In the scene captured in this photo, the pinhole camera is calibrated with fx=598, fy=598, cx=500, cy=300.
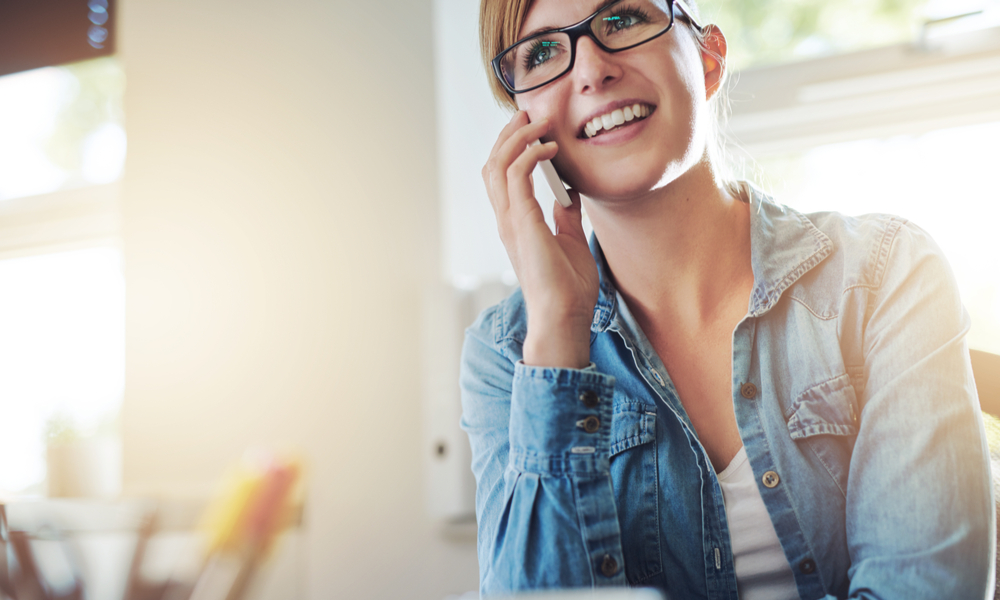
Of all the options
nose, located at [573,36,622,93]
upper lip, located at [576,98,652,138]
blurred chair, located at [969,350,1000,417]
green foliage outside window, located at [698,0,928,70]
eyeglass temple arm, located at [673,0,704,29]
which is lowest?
blurred chair, located at [969,350,1000,417]

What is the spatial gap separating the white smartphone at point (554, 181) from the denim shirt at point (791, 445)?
0.18 metres

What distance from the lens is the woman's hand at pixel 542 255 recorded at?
2.21 feet

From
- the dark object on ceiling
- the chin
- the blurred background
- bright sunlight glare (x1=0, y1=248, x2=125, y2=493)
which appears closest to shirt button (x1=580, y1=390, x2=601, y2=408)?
the chin

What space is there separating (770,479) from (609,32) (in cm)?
56

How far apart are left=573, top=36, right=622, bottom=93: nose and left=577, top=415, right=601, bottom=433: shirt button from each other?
1.28ft

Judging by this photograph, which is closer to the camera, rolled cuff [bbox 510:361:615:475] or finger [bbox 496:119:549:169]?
rolled cuff [bbox 510:361:615:475]

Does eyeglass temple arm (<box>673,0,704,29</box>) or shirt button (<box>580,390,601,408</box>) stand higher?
eyeglass temple arm (<box>673,0,704,29</box>)

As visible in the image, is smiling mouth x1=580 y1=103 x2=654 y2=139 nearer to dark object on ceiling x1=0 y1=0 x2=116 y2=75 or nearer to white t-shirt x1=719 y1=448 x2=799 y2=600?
white t-shirt x1=719 y1=448 x2=799 y2=600

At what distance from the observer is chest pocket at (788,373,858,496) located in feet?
2.17

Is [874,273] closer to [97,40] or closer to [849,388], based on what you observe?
[849,388]

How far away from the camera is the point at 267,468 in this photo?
0.64m

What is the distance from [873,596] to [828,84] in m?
1.13

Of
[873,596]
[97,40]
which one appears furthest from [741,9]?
[97,40]

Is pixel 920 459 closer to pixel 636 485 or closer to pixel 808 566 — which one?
pixel 808 566
